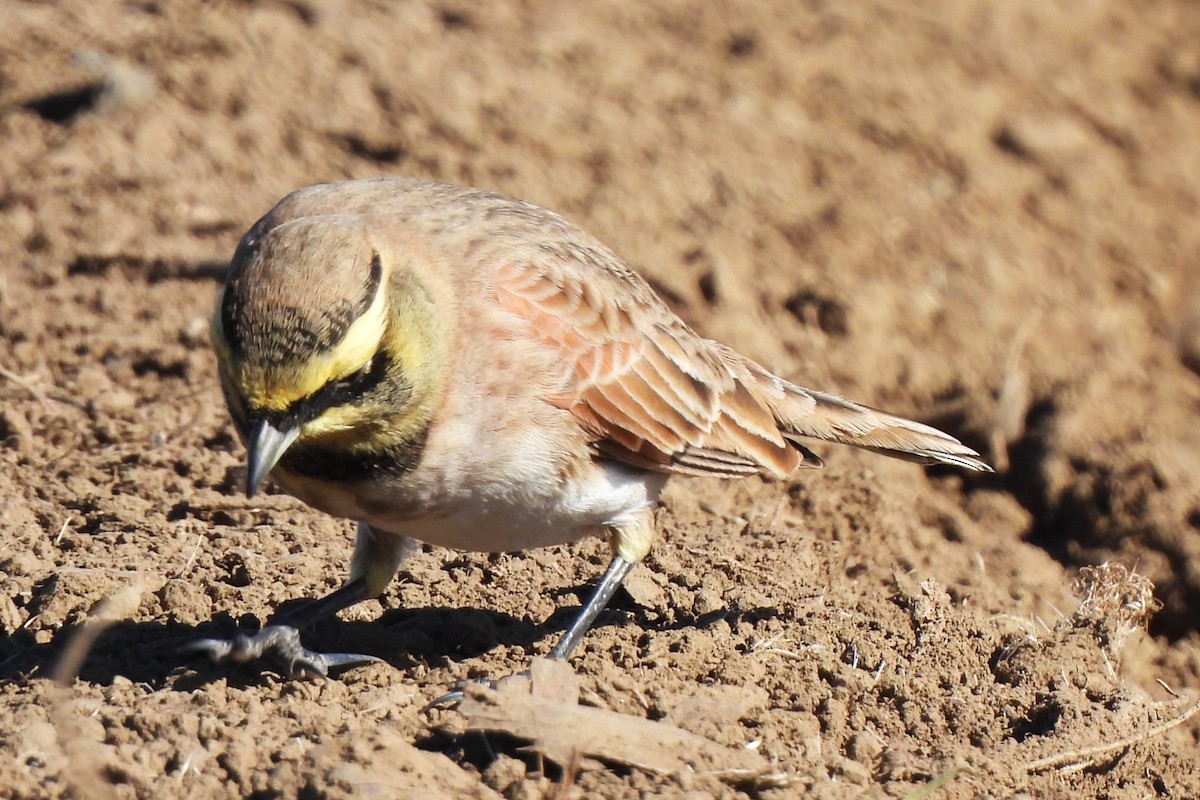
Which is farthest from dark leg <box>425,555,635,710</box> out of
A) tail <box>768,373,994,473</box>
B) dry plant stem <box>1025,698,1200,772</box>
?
dry plant stem <box>1025,698,1200,772</box>

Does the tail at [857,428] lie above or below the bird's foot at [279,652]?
above

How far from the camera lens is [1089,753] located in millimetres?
6703

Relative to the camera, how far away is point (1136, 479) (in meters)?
9.41

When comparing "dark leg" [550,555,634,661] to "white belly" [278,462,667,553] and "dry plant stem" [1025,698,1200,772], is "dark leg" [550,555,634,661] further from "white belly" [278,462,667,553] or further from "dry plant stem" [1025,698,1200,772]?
"dry plant stem" [1025,698,1200,772]

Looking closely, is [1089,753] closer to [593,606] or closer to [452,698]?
[593,606]

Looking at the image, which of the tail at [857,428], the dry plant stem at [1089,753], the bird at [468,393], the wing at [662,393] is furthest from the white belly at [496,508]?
the dry plant stem at [1089,753]

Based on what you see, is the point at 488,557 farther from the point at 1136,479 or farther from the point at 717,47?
the point at 717,47

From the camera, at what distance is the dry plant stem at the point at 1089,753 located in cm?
657

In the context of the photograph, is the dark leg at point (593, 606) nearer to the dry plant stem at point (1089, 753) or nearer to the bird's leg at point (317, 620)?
the bird's leg at point (317, 620)

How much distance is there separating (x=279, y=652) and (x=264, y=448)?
1396 mm

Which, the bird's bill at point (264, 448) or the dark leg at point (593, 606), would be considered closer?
the bird's bill at point (264, 448)

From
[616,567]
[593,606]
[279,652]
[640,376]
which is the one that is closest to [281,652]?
[279,652]

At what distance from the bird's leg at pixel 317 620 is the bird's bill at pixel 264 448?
1202mm

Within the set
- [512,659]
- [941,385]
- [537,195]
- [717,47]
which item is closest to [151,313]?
[537,195]
